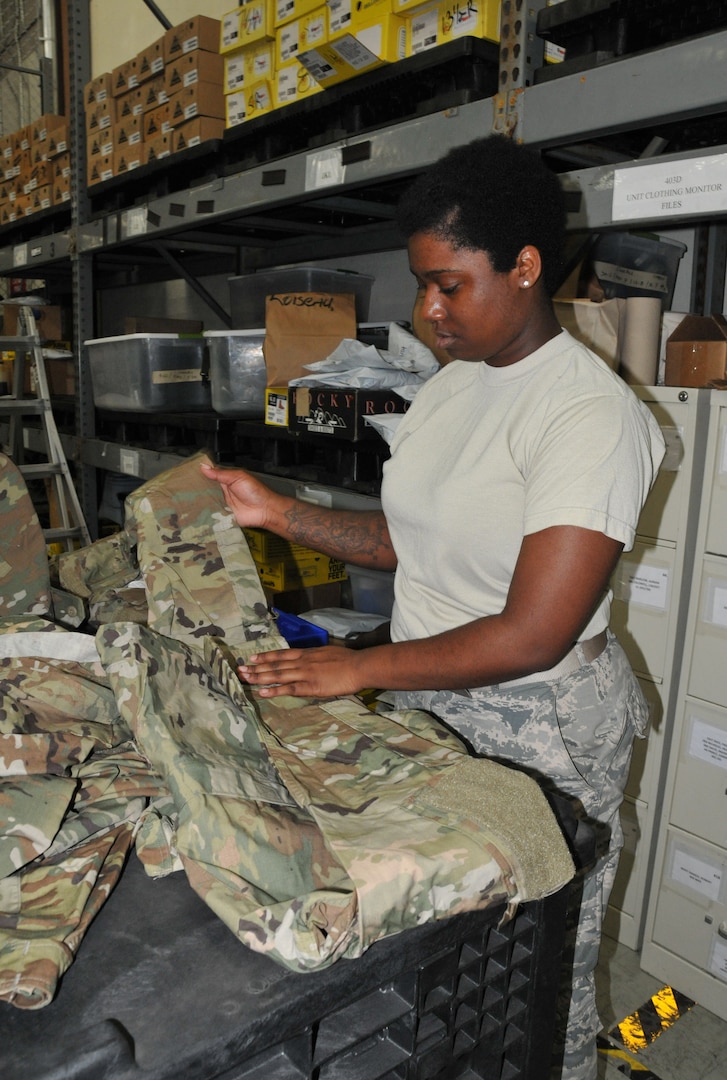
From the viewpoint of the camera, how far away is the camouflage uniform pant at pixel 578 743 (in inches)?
44.7

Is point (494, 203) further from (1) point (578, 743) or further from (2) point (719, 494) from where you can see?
(2) point (719, 494)

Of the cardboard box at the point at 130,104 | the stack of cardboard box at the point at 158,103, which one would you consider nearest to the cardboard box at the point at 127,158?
the stack of cardboard box at the point at 158,103

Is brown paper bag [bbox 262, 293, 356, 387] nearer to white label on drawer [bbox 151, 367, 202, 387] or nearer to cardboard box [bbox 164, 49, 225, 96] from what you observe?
white label on drawer [bbox 151, 367, 202, 387]

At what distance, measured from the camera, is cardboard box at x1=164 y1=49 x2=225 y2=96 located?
94.7 inches

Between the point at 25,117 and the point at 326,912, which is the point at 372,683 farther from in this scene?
the point at 25,117

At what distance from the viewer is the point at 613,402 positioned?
39.7 inches

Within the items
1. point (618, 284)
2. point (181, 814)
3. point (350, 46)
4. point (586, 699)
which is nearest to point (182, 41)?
point (350, 46)

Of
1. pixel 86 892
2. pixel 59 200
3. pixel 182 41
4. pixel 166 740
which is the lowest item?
pixel 86 892

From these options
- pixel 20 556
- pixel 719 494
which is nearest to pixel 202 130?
pixel 20 556

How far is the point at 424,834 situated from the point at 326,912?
4.3 inches

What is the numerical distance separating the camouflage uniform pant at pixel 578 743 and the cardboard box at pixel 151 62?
7.81 feet

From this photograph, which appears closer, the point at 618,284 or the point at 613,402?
the point at 613,402

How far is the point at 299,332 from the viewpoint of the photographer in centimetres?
229

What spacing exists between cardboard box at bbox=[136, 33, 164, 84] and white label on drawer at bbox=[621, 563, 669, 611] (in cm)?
215
